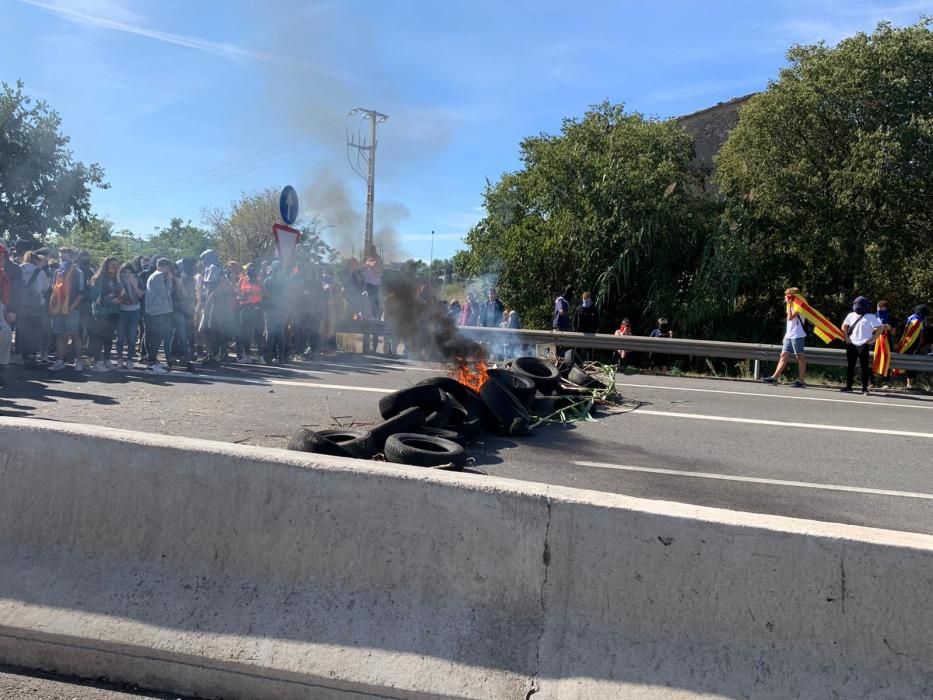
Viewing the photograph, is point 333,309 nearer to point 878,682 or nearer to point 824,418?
point 824,418

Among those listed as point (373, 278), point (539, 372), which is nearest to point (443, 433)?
point (539, 372)

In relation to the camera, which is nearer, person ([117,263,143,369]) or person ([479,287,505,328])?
person ([117,263,143,369])

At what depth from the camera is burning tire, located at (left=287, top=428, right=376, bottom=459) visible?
5.57m

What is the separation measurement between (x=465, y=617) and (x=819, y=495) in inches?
161

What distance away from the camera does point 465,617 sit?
2945 mm

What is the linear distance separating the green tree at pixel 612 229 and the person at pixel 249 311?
34.1 feet

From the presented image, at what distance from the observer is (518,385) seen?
8586 millimetres

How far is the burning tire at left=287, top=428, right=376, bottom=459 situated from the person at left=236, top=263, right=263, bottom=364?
6906 millimetres

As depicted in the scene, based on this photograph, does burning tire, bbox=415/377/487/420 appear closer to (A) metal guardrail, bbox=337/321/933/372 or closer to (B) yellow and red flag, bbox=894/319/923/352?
(A) metal guardrail, bbox=337/321/933/372

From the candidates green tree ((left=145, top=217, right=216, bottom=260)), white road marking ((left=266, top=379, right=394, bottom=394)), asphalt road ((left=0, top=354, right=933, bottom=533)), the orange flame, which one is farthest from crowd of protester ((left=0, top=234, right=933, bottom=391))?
green tree ((left=145, top=217, right=216, bottom=260))

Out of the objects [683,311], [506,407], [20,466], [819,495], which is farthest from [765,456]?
[683,311]

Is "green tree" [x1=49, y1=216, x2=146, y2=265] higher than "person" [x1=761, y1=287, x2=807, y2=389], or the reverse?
"green tree" [x1=49, y1=216, x2=146, y2=265]

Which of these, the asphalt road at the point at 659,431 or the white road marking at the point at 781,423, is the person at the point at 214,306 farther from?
the white road marking at the point at 781,423

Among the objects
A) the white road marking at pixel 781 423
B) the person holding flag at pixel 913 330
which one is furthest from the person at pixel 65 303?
the person holding flag at pixel 913 330
